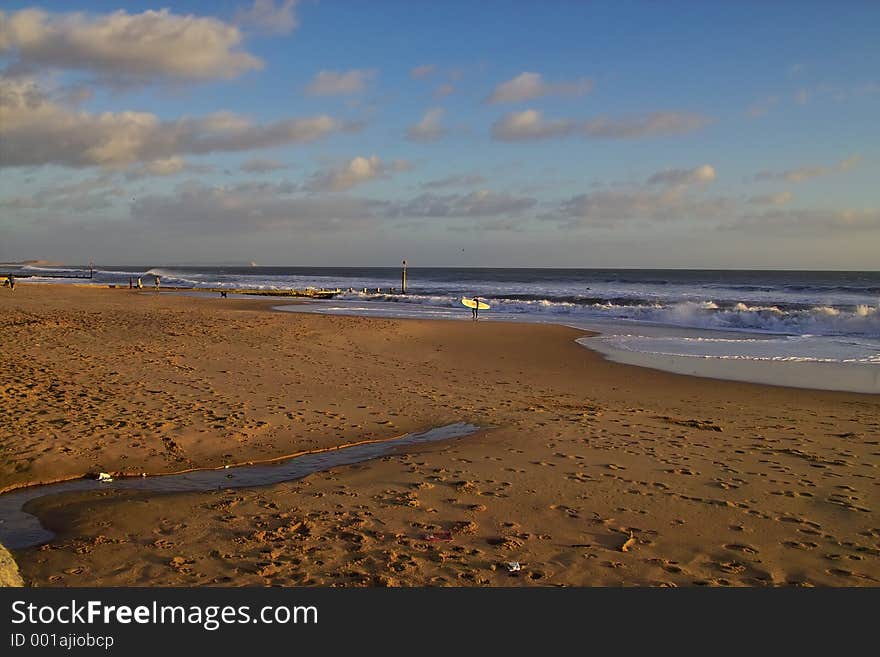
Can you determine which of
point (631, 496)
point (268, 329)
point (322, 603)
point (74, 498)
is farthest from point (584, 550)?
point (268, 329)

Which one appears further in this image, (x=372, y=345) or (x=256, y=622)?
(x=372, y=345)

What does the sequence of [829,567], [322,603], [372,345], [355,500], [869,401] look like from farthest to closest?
[372,345]
[869,401]
[355,500]
[829,567]
[322,603]

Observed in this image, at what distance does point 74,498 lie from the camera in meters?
6.16

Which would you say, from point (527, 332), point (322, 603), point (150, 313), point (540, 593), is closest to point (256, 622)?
point (322, 603)

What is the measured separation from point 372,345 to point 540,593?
14.7 m

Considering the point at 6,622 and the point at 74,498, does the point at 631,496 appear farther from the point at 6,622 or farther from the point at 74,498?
the point at 74,498

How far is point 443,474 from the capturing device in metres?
6.93

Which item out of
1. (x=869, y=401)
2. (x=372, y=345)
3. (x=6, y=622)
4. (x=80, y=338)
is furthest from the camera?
(x=372, y=345)

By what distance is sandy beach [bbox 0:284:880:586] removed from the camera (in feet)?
15.5

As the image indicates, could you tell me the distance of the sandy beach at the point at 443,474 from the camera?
15.5ft

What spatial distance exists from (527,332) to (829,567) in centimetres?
1925

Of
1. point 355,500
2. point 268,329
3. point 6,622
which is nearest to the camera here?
point 6,622

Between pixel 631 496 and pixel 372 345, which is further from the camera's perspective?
pixel 372 345

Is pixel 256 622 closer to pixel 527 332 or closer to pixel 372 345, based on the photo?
pixel 372 345
